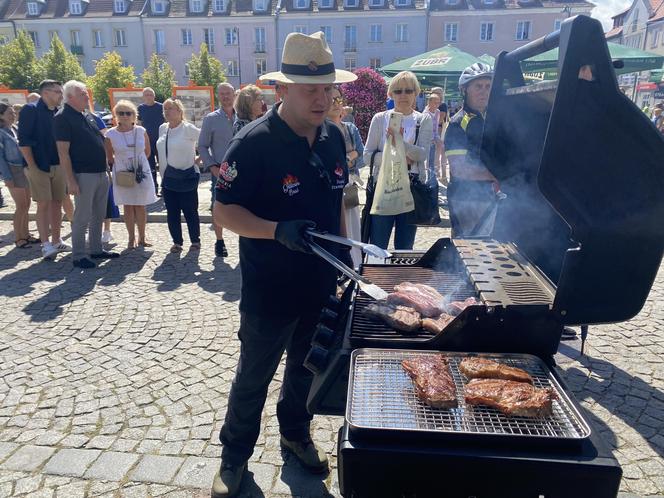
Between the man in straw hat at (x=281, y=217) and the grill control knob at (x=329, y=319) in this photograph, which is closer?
the grill control knob at (x=329, y=319)

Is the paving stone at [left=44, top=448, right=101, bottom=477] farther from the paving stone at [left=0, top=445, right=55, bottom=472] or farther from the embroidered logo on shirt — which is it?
the embroidered logo on shirt

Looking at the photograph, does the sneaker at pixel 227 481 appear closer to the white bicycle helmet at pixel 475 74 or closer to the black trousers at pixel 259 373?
the black trousers at pixel 259 373

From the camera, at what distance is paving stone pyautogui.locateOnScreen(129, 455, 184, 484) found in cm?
273

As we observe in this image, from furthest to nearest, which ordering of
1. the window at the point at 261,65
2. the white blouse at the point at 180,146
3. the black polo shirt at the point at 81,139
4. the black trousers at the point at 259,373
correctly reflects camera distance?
the window at the point at 261,65 → the white blouse at the point at 180,146 → the black polo shirt at the point at 81,139 → the black trousers at the point at 259,373

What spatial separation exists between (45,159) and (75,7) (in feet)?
176

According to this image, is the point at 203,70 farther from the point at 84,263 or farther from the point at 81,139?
the point at 84,263

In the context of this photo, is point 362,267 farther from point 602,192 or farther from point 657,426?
point 657,426

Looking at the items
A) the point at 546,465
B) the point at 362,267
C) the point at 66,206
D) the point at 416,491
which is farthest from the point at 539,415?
the point at 66,206

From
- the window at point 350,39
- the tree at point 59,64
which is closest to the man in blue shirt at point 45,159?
the tree at point 59,64

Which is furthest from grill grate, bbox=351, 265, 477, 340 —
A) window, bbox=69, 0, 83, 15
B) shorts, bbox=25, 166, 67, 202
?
window, bbox=69, 0, 83, 15

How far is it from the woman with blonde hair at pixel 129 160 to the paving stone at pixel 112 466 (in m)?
4.73

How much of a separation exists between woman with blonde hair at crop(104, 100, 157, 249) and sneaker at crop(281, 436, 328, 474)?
5.19m

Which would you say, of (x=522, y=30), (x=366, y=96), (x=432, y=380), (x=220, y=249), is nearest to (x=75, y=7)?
(x=522, y=30)

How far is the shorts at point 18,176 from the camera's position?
23.8 feet
